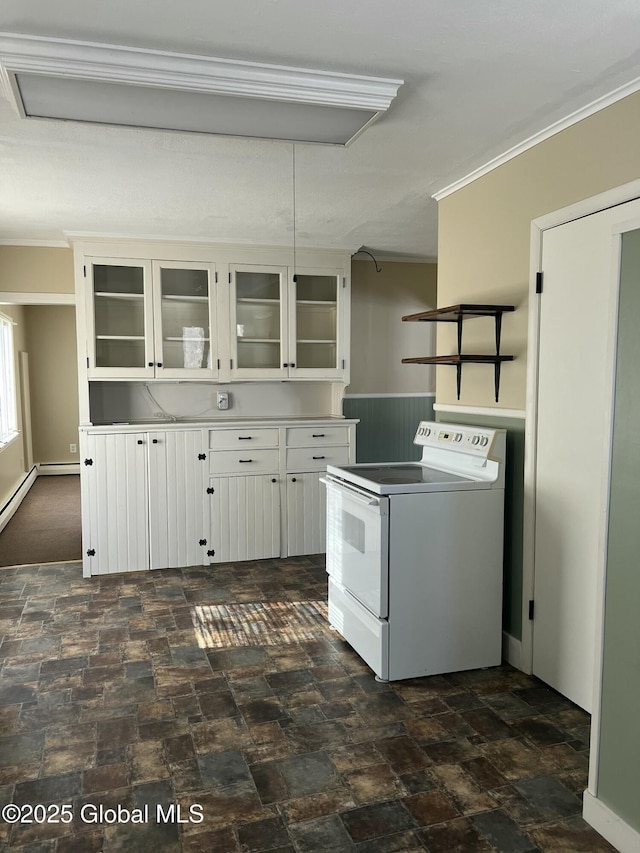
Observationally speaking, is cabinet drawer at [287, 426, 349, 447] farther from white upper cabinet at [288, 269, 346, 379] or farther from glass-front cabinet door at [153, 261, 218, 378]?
glass-front cabinet door at [153, 261, 218, 378]

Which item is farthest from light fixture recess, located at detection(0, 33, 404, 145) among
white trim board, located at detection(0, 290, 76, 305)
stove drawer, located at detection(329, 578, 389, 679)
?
white trim board, located at detection(0, 290, 76, 305)

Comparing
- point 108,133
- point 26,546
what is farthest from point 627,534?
point 26,546

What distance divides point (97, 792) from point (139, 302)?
3.20m

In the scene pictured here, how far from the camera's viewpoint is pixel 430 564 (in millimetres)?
2859

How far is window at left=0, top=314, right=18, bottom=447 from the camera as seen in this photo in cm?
674

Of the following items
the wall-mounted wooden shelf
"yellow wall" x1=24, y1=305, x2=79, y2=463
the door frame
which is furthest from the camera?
"yellow wall" x1=24, y1=305, x2=79, y2=463

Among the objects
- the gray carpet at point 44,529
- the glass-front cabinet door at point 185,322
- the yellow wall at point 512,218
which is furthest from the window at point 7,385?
the yellow wall at point 512,218

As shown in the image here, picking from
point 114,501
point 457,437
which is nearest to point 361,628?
point 457,437

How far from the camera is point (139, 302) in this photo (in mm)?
4531

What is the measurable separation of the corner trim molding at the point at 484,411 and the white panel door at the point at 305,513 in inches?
57.4

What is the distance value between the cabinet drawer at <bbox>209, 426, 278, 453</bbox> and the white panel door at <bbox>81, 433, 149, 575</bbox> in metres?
0.48

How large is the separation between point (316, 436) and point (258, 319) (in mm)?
948

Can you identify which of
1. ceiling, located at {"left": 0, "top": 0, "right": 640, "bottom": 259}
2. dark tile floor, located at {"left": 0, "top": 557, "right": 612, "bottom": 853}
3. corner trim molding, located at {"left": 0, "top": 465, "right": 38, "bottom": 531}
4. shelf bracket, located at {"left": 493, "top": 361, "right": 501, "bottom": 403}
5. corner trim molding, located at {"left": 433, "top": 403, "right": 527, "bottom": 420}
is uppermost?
ceiling, located at {"left": 0, "top": 0, "right": 640, "bottom": 259}

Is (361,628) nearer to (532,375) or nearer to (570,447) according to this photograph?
(570,447)
